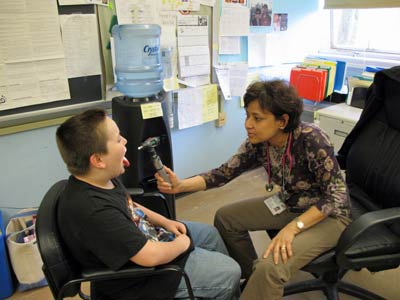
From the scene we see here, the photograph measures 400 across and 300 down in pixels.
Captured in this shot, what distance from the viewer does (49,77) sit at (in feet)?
6.28

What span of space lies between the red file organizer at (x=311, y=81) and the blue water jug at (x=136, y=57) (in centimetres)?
124

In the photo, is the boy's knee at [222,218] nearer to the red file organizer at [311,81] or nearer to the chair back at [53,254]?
the chair back at [53,254]

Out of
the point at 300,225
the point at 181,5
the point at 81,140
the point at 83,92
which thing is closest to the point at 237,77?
the point at 181,5

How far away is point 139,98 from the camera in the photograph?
6.31 ft

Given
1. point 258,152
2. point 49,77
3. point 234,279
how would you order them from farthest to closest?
1. point 49,77
2. point 258,152
3. point 234,279

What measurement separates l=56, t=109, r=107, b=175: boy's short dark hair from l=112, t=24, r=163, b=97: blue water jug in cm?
95

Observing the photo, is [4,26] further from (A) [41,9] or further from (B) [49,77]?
(B) [49,77]

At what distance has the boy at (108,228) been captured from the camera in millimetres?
1057

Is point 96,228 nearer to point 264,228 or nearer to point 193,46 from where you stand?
point 264,228

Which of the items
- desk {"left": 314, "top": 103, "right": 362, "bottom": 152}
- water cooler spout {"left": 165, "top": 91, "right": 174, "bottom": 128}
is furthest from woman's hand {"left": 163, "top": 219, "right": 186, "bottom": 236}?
desk {"left": 314, "top": 103, "right": 362, "bottom": 152}

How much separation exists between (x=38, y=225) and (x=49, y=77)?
1.11 m

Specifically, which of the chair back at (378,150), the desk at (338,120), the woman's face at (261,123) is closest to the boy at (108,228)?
the woman's face at (261,123)

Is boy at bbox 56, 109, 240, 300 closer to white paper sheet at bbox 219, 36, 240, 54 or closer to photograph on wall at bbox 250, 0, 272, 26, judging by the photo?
white paper sheet at bbox 219, 36, 240, 54

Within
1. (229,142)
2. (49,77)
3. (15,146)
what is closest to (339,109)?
(229,142)
